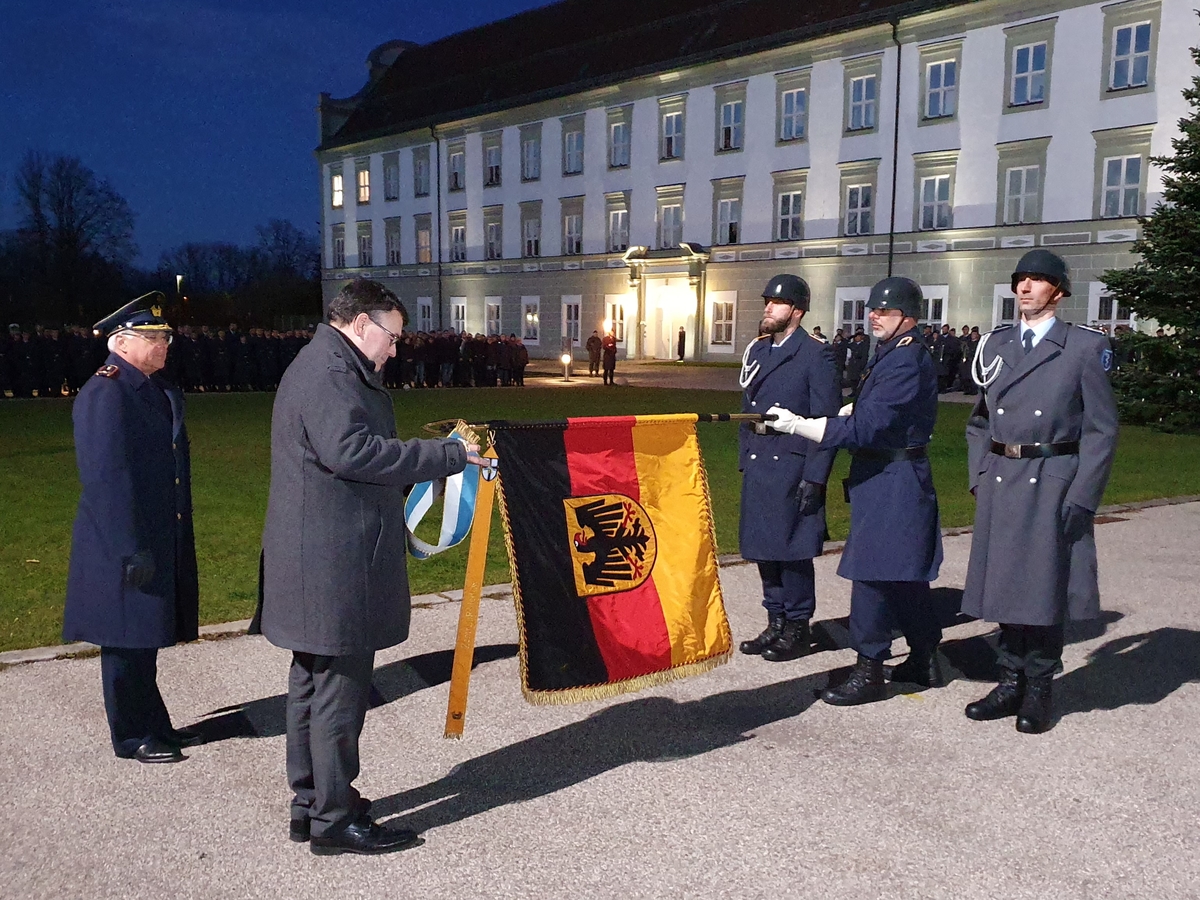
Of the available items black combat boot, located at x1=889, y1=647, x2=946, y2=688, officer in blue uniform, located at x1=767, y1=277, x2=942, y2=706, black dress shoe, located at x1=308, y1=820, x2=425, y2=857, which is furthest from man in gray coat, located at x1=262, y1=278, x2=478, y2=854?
black combat boot, located at x1=889, y1=647, x2=946, y2=688

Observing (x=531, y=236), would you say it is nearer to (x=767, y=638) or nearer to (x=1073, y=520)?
(x=767, y=638)

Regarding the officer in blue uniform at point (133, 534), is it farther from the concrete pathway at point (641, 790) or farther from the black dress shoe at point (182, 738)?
the concrete pathway at point (641, 790)

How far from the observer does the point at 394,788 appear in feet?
14.0

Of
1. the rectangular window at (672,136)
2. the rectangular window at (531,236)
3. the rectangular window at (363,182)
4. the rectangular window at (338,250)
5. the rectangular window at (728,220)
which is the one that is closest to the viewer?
the rectangular window at (728,220)

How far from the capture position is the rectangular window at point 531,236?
47750 millimetres

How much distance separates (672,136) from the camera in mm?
41812

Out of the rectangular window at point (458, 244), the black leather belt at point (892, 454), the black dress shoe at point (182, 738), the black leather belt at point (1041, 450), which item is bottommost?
the black dress shoe at point (182, 738)

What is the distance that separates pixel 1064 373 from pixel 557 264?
42.8 metres

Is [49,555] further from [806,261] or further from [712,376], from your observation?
[806,261]

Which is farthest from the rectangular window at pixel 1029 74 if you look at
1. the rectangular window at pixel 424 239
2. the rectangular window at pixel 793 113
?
the rectangular window at pixel 424 239

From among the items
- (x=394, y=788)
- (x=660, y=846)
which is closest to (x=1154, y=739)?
(x=660, y=846)

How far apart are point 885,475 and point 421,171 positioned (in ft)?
165

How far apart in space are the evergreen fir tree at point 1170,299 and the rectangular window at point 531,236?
3130 cm

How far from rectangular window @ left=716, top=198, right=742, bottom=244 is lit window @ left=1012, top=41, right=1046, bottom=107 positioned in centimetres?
1065
